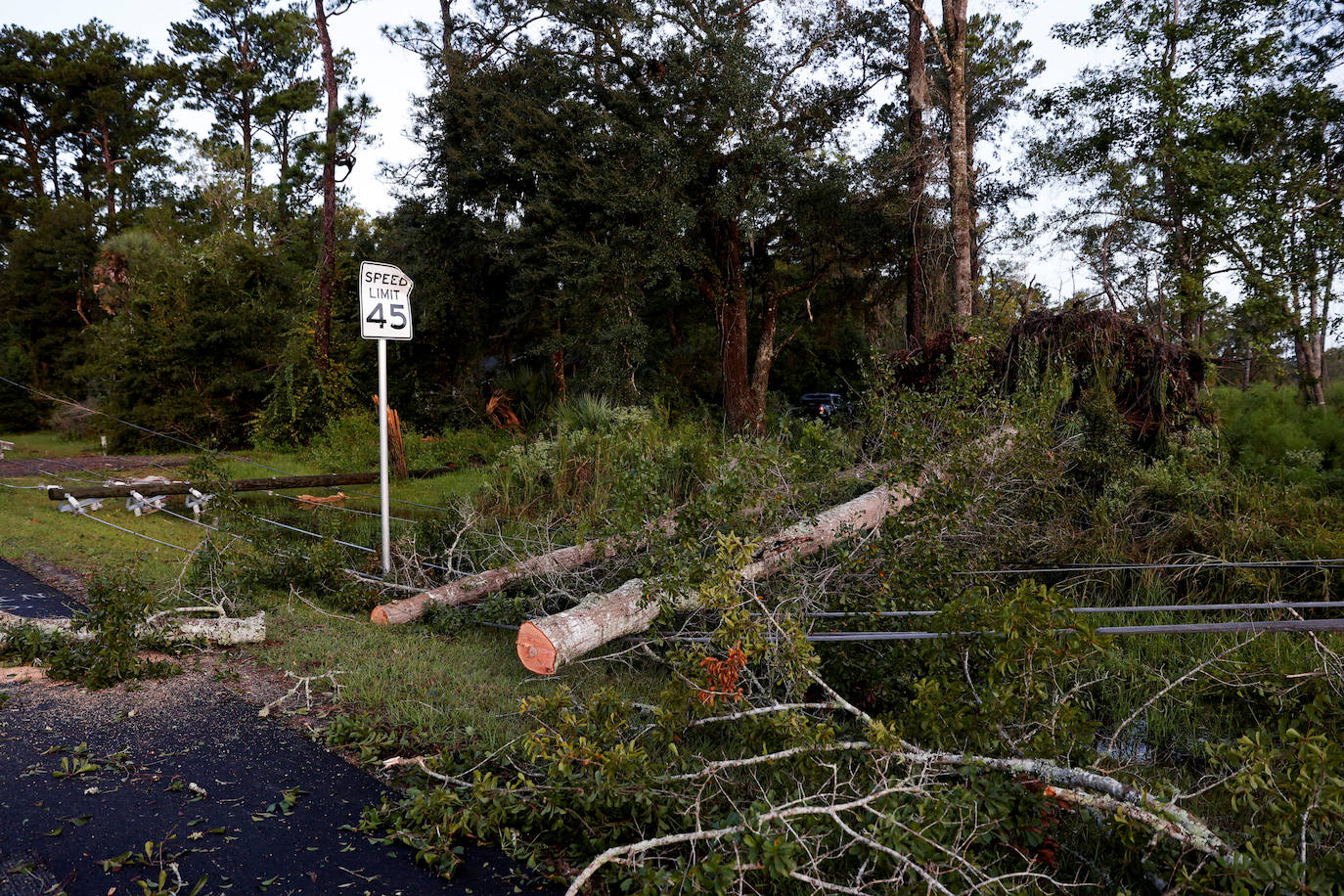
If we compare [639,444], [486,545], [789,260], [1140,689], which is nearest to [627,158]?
[789,260]

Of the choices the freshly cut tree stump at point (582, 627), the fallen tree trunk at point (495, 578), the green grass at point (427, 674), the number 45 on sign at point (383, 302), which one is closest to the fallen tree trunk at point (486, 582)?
the fallen tree trunk at point (495, 578)

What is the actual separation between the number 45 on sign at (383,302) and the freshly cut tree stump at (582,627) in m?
3.53

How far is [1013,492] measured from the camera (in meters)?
7.11

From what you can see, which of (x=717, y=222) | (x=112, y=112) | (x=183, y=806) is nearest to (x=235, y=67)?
(x=112, y=112)

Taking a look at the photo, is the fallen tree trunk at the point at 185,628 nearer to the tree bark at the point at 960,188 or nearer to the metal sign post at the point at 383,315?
the metal sign post at the point at 383,315

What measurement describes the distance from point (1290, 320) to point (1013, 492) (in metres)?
8.84

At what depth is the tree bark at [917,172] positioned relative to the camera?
14.5 meters

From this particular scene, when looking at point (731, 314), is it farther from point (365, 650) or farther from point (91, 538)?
point (365, 650)

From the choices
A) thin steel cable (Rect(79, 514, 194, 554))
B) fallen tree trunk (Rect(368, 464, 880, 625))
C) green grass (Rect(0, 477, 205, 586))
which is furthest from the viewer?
thin steel cable (Rect(79, 514, 194, 554))

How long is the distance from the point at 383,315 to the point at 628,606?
12.7 ft

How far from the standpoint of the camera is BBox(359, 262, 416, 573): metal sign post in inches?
285

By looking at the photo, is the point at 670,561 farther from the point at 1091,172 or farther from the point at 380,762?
the point at 1091,172

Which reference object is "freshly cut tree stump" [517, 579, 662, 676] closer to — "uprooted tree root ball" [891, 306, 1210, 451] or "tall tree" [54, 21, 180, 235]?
"uprooted tree root ball" [891, 306, 1210, 451]

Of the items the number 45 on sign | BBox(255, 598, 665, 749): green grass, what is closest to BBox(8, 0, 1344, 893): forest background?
BBox(255, 598, 665, 749): green grass
